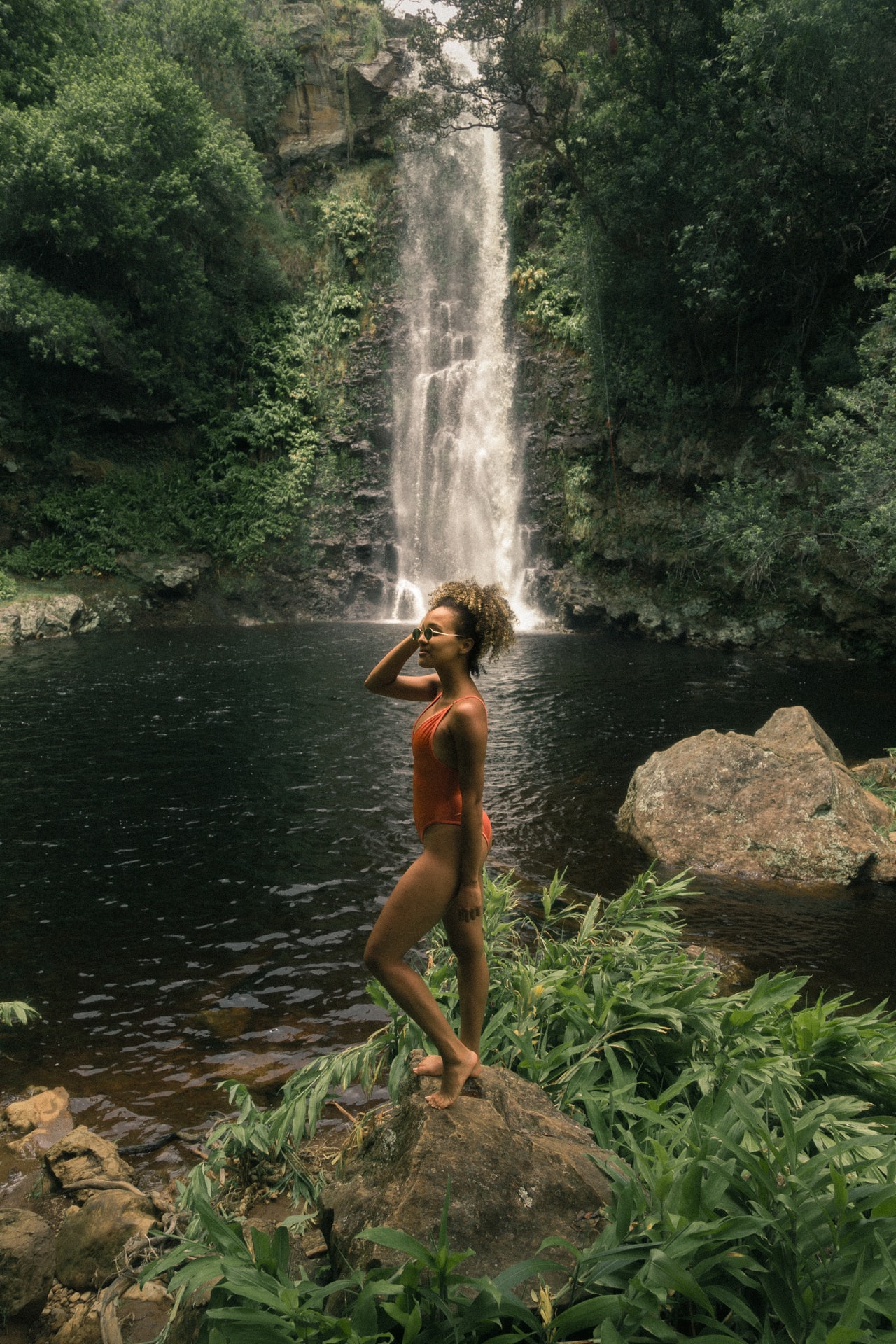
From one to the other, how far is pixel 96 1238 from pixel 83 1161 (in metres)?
0.66

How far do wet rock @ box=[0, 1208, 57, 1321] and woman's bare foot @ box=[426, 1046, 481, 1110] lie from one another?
162 cm

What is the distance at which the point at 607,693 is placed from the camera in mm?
14055

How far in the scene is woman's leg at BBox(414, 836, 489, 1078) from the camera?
296cm

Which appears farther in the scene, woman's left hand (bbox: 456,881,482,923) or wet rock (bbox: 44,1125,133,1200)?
wet rock (bbox: 44,1125,133,1200)

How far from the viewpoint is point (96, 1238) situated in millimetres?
Answer: 3125

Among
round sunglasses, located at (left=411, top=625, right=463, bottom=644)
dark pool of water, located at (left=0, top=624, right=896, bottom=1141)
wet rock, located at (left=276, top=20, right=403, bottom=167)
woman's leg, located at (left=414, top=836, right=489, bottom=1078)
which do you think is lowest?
dark pool of water, located at (left=0, top=624, right=896, bottom=1141)

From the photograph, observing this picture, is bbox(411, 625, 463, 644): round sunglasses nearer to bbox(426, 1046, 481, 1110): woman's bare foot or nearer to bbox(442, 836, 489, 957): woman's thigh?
bbox(442, 836, 489, 957): woman's thigh

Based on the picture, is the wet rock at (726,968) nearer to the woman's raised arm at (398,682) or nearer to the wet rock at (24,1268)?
the woman's raised arm at (398,682)

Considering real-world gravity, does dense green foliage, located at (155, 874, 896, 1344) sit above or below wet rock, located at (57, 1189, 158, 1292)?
above

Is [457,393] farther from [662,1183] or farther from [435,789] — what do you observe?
[662,1183]

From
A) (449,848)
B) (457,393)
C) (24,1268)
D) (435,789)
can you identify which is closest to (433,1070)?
(449,848)

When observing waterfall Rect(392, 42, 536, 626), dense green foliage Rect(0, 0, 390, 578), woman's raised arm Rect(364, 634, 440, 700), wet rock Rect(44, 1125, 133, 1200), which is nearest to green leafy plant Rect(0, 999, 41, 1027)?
wet rock Rect(44, 1125, 133, 1200)

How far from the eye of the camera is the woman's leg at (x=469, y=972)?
296 cm

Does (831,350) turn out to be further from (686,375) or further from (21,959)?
(21,959)
